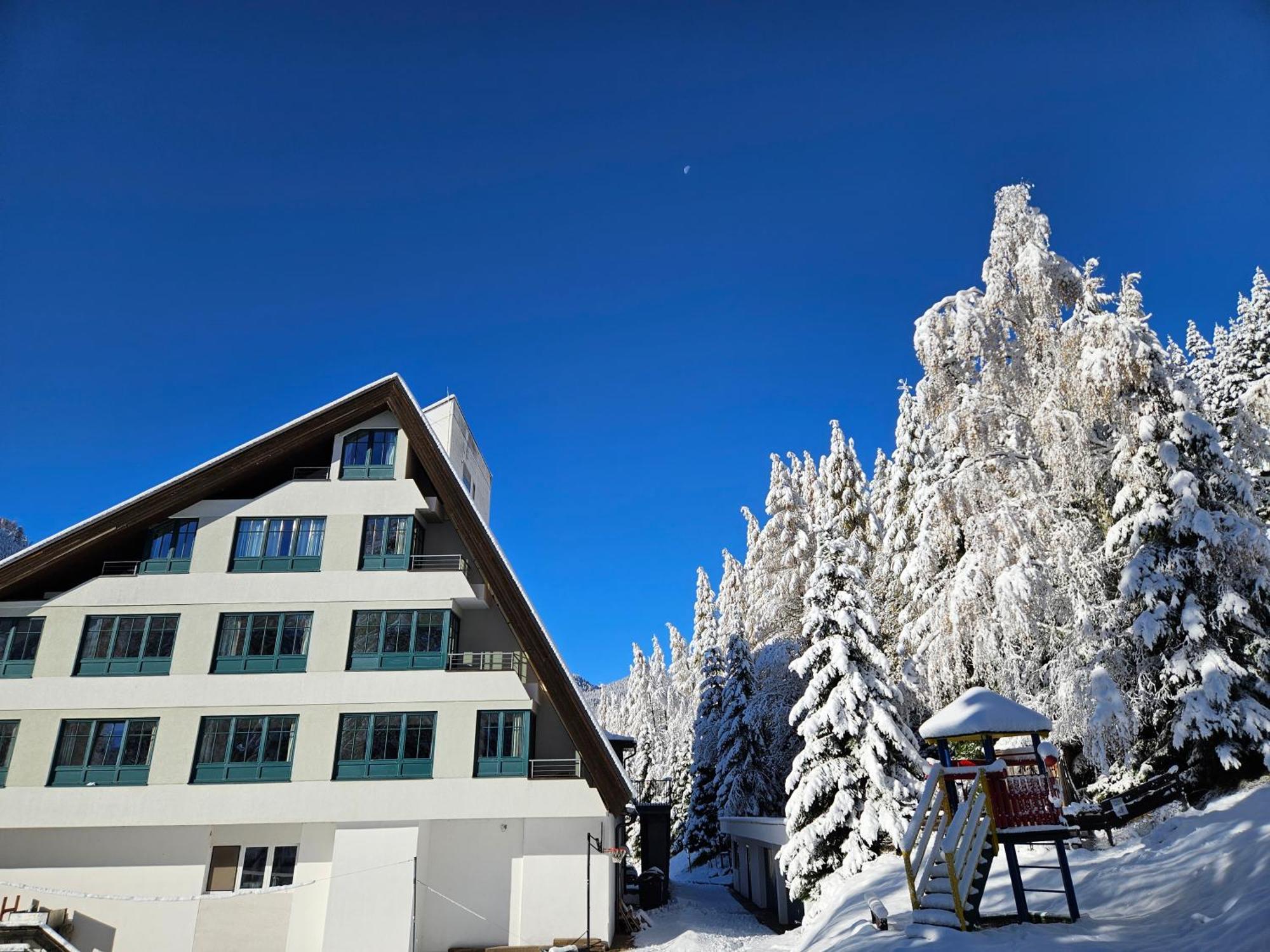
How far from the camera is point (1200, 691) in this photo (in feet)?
54.0

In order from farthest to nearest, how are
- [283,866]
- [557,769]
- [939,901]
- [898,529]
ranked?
[898,529]
[557,769]
[283,866]
[939,901]

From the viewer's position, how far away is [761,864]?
29.1 metres

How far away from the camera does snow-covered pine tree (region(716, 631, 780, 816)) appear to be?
3394 centimetres

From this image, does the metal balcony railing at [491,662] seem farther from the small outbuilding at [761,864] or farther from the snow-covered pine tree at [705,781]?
the snow-covered pine tree at [705,781]

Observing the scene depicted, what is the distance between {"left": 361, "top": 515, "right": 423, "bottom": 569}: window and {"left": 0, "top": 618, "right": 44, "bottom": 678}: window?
9914mm

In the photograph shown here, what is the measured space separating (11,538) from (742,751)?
111 meters

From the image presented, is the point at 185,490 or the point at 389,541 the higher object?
the point at 185,490

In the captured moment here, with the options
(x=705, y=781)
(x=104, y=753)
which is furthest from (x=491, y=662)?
(x=705, y=781)

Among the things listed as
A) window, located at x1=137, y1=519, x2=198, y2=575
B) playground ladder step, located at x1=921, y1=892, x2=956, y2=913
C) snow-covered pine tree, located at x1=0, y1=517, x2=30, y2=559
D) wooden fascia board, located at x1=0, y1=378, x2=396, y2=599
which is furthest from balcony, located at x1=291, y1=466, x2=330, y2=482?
snow-covered pine tree, located at x1=0, y1=517, x2=30, y2=559

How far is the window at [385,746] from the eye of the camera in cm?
2208

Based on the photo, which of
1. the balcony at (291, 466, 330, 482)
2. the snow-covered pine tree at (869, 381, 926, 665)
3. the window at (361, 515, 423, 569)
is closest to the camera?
the window at (361, 515, 423, 569)

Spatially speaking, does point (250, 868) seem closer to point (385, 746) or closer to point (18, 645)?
point (385, 746)

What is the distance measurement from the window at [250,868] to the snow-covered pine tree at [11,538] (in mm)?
81004

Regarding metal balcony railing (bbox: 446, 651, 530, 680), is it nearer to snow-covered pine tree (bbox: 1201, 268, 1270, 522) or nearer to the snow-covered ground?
the snow-covered ground
